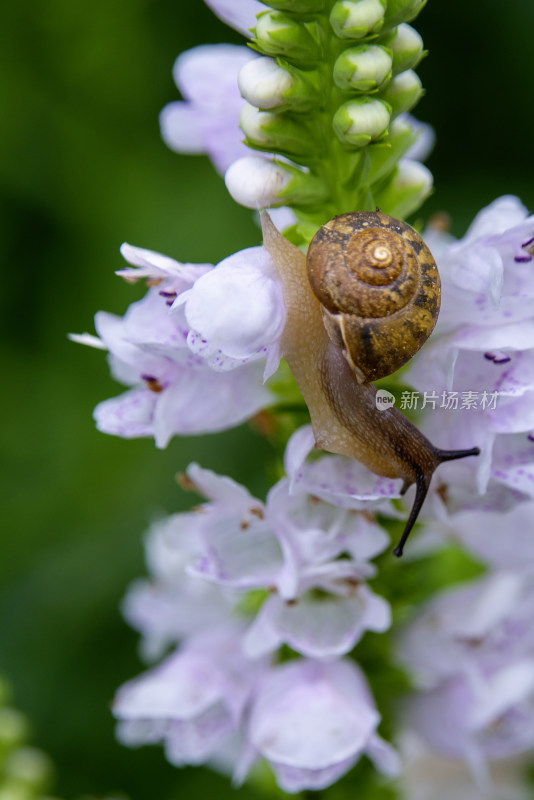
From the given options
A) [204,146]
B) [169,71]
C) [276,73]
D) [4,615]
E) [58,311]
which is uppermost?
[276,73]

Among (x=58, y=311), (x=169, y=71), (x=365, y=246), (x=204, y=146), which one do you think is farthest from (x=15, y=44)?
(x=365, y=246)

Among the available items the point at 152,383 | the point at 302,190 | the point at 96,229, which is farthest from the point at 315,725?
the point at 96,229

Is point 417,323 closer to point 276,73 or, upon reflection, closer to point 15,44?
point 276,73

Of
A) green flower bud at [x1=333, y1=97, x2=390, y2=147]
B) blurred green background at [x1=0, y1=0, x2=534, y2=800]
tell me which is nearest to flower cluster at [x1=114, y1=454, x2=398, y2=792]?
green flower bud at [x1=333, y1=97, x2=390, y2=147]

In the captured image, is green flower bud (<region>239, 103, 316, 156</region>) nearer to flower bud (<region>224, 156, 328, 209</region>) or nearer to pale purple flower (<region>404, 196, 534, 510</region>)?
flower bud (<region>224, 156, 328, 209</region>)

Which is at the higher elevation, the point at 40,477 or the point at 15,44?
the point at 15,44

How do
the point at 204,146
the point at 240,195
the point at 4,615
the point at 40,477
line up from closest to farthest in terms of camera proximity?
the point at 240,195 → the point at 204,146 → the point at 4,615 → the point at 40,477
